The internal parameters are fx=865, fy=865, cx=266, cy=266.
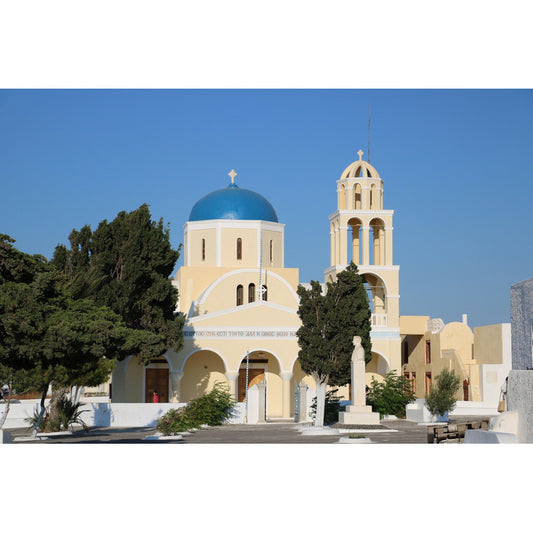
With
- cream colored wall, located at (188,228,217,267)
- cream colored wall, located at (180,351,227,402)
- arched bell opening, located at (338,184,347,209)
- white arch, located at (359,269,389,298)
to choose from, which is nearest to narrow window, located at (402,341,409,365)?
white arch, located at (359,269,389,298)

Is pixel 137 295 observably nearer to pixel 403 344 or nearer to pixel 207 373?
pixel 207 373

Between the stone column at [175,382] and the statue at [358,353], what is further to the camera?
the stone column at [175,382]

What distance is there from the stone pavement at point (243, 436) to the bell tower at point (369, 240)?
666 centimetres

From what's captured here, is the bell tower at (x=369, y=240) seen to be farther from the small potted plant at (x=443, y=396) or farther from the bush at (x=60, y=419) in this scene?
the bush at (x=60, y=419)

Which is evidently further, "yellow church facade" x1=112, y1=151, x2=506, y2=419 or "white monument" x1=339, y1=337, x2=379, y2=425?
"yellow church facade" x1=112, y1=151, x2=506, y2=419

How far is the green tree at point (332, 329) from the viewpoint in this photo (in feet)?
72.8

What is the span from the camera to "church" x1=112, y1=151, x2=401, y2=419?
2833cm

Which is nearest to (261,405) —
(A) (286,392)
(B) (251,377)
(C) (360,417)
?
(A) (286,392)

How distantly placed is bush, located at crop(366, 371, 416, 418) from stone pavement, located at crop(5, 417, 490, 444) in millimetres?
2662

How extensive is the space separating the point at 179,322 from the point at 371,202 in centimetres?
838

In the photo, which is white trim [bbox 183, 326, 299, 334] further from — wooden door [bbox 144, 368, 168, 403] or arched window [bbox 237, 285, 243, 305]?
arched window [bbox 237, 285, 243, 305]

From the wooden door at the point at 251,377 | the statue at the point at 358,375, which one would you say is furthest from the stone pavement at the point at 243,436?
the wooden door at the point at 251,377
